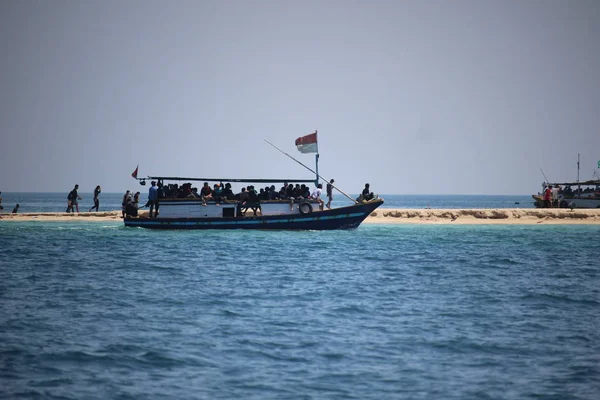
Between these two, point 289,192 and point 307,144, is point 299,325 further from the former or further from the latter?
point 307,144

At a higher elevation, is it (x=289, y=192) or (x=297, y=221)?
(x=289, y=192)

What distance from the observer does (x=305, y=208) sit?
38.9 m

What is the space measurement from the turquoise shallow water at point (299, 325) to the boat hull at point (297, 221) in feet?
30.9

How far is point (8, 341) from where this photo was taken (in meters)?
13.3

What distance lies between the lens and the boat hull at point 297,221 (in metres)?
38.9

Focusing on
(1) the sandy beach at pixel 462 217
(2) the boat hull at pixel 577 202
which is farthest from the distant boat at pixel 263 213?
(2) the boat hull at pixel 577 202

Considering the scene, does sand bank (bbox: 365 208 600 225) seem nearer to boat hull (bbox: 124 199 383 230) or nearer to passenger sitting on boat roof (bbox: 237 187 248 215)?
boat hull (bbox: 124 199 383 230)

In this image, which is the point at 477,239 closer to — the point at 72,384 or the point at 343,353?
the point at 343,353

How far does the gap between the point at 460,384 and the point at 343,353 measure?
7.68 ft

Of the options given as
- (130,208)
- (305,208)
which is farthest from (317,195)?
(130,208)

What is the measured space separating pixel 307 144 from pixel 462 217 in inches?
751

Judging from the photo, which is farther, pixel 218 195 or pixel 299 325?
pixel 218 195

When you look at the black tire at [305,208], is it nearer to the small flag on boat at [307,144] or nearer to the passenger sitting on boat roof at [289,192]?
the passenger sitting on boat roof at [289,192]

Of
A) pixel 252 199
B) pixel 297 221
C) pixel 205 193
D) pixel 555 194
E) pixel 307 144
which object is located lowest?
pixel 297 221
